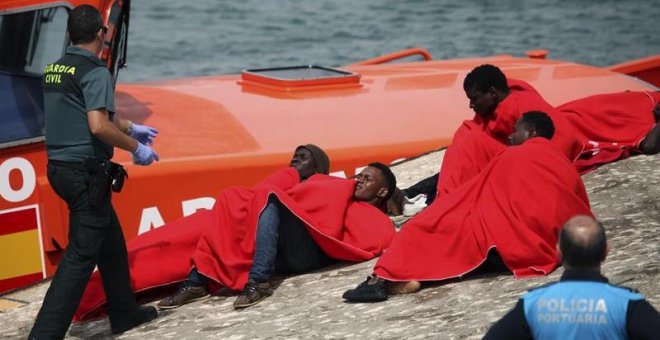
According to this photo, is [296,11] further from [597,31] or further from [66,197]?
[66,197]

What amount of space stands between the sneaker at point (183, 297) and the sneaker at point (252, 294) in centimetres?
31

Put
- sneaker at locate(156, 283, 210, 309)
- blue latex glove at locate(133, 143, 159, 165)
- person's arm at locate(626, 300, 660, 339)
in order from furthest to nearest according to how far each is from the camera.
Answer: sneaker at locate(156, 283, 210, 309)
blue latex glove at locate(133, 143, 159, 165)
person's arm at locate(626, 300, 660, 339)

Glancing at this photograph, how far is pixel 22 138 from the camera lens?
7844 millimetres

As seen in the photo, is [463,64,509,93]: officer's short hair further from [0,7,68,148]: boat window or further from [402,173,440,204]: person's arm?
[0,7,68,148]: boat window

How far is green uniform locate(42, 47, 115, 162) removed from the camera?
6.24 m

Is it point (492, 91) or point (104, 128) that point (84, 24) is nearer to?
point (104, 128)

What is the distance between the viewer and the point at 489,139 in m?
7.68

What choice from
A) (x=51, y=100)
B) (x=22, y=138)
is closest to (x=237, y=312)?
(x=51, y=100)

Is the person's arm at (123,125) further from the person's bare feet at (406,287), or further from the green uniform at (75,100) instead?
the person's bare feet at (406,287)

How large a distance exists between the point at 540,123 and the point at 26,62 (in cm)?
288

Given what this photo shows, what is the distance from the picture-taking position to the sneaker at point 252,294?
264 inches

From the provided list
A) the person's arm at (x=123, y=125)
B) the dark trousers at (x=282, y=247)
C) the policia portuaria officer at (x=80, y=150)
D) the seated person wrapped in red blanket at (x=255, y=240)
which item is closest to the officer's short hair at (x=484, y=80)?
the seated person wrapped in red blanket at (x=255, y=240)

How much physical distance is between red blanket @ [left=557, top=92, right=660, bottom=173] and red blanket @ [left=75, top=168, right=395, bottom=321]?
4.87 feet

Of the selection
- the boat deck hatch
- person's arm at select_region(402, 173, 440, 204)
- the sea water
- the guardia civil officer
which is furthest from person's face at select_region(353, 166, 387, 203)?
the sea water
